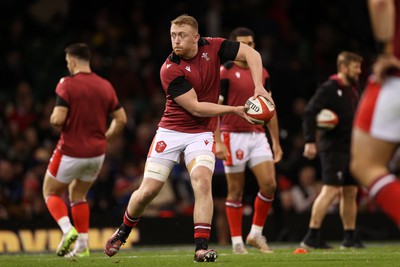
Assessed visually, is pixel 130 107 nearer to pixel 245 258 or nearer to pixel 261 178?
pixel 261 178

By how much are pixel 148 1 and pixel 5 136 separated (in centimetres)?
515

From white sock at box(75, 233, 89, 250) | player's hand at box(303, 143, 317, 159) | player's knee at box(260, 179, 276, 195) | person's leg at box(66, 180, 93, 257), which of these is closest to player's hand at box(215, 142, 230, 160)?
player's knee at box(260, 179, 276, 195)

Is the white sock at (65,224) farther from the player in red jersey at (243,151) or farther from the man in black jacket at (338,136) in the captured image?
the man in black jacket at (338,136)

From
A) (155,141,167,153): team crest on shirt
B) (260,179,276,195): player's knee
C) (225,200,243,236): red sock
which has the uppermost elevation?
(155,141,167,153): team crest on shirt

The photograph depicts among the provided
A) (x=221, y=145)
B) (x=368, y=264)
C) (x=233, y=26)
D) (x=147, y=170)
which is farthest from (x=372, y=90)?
(x=233, y=26)

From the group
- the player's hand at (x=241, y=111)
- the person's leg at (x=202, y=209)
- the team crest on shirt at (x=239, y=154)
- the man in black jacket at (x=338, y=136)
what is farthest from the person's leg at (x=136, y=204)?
the man in black jacket at (x=338, y=136)

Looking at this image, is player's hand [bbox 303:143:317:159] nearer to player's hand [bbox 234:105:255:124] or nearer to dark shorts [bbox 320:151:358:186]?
dark shorts [bbox 320:151:358:186]

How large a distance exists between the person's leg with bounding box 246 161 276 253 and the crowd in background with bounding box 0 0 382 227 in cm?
359

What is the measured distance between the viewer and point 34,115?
17.7 m

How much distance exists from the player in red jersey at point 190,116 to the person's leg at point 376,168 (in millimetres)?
2388

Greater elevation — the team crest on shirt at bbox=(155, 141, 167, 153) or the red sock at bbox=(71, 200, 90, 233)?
the team crest on shirt at bbox=(155, 141, 167, 153)

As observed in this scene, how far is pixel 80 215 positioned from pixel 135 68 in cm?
822

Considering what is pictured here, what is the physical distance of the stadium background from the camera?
51.0 ft

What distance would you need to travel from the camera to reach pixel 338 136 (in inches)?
480
